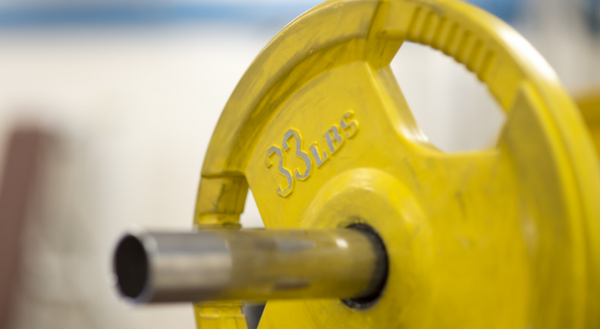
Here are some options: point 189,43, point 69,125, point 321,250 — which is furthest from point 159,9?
point 321,250

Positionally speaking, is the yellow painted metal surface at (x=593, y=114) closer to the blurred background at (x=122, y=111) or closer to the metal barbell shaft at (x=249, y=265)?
the metal barbell shaft at (x=249, y=265)

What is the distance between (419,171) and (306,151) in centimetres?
8

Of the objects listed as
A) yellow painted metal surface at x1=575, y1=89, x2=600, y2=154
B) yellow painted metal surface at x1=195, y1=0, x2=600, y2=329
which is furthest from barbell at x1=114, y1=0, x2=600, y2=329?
yellow painted metal surface at x1=575, y1=89, x2=600, y2=154

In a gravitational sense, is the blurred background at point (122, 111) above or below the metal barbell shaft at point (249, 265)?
above

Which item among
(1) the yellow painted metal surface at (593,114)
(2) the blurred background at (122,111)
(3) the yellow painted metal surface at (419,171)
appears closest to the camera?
(3) the yellow painted metal surface at (419,171)

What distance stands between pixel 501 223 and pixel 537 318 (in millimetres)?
33

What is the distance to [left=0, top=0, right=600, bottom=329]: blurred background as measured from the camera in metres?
1.66

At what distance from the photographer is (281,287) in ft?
0.71

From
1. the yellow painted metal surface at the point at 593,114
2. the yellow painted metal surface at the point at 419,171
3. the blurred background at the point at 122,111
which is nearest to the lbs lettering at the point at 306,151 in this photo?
the yellow painted metal surface at the point at 419,171

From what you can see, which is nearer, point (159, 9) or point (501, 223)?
point (501, 223)

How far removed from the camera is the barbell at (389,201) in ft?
0.57

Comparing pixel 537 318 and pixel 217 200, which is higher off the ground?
pixel 217 200

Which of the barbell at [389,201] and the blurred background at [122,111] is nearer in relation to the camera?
the barbell at [389,201]

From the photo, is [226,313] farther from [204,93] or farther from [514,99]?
[204,93]
